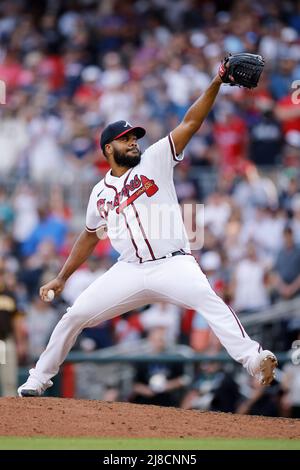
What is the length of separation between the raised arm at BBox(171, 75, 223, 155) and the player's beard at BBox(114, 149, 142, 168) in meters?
0.38

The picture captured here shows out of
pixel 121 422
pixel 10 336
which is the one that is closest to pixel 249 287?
pixel 10 336

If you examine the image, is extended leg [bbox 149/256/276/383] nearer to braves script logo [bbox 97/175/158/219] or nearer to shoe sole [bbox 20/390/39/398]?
braves script logo [bbox 97/175/158/219]

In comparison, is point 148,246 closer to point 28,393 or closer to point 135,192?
point 135,192

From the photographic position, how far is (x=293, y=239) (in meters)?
11.9

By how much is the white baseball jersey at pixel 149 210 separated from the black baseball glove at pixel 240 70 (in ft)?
1.97

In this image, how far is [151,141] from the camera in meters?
13.8

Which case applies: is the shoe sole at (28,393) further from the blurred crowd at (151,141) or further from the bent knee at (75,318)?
the blurred crowd at (151,141)

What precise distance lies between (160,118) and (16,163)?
2.17 meters

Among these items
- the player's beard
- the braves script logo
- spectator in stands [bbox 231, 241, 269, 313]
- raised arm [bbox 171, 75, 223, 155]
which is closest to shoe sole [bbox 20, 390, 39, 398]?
the braves script logo

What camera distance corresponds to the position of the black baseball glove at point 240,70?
722 centimetres

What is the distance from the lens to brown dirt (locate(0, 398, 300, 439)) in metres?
7.00

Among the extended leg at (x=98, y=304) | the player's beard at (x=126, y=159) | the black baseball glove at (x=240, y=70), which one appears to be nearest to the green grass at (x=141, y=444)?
the extended leg at (x=98, y=304)
